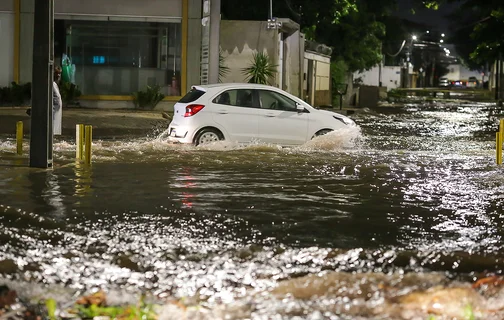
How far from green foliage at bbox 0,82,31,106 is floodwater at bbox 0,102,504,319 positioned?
44.0 ft

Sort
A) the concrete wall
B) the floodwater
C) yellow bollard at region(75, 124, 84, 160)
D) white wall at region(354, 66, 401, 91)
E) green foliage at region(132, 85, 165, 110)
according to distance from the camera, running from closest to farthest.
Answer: the floodwater → yellow bollard at region(75, 124, 84, 160) → green foliage at region(132, 85, 165, 110) → the concrete wall → white wall at region(354, 66, 401, 91)

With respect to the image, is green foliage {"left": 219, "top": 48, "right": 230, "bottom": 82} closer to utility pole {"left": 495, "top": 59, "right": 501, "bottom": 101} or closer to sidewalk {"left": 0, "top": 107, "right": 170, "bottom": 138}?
sidewalk {"left": 0, "top": 107, "right": 170, "bottom": 138}

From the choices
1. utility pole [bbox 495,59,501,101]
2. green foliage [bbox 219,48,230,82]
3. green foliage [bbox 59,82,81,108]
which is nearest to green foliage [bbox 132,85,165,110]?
green foliage [bbox 59,82,81,108]

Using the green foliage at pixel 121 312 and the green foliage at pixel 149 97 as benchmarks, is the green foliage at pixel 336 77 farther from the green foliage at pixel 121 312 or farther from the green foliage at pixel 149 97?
the green foliage at pixel 121 312

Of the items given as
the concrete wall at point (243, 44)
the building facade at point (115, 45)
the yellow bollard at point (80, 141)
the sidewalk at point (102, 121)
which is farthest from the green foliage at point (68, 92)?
the yellow bollard at point (80, 141)

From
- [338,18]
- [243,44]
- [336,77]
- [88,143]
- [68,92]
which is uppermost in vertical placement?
[338,18]

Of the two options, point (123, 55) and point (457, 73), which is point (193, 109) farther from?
point (457, 73)

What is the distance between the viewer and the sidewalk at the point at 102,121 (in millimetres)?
23516

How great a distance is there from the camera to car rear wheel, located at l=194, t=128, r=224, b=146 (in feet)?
59.5

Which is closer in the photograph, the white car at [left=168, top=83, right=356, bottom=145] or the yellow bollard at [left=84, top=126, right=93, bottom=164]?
the yellow bollard at [left=84, top=126, right=93, bottom=164]

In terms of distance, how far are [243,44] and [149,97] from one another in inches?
163

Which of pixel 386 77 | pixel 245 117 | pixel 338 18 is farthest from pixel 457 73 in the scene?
pixel 245 117

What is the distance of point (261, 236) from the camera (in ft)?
29.1

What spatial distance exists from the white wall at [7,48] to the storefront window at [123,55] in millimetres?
1574
